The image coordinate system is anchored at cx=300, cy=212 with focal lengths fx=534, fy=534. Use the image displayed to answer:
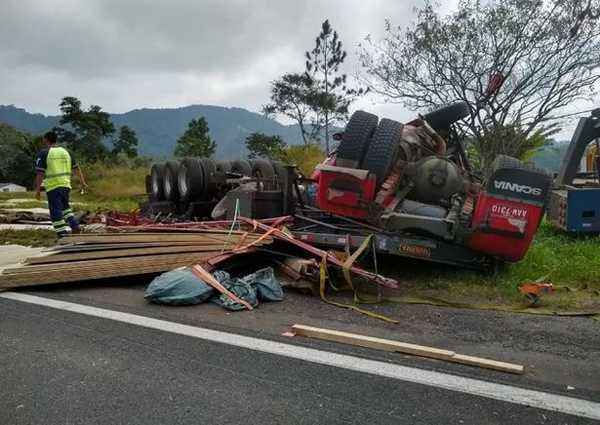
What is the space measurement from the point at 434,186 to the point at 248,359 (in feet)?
10.3

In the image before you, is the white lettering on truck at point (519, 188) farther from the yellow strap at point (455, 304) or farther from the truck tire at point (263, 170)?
the truck tire at point (263, 170)

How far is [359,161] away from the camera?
18.3ft

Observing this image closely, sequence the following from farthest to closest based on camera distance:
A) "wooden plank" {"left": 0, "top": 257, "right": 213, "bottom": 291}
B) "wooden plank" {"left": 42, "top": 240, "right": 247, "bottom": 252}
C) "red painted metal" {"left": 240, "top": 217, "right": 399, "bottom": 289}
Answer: "wooden plank" {"left": 42, "top": 240, "right": 247, "bottom": 252}
"wooden plank" {"left": 0, "top": 257, "right": 213, "bottom": 291}
"red painted metal" {"left": 240, "top": 217, "right": 399, "bottom": 289}

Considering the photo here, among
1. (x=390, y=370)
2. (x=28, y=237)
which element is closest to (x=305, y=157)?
(x=28, y=237)

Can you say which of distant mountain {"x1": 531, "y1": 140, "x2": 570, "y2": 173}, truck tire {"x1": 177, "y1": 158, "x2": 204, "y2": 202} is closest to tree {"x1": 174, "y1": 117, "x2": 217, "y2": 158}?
distant mountain {"x1": 531, "y1": 140, "x2": 570, "y2": 173}

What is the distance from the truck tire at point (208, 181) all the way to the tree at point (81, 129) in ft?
165

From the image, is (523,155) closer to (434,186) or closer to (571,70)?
(571,70)

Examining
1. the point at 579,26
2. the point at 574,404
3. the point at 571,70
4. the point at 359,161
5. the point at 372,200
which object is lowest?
the point at 574,404

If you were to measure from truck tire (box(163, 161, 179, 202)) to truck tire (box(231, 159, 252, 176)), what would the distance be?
1.16 metres

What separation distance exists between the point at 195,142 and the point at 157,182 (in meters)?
35.6

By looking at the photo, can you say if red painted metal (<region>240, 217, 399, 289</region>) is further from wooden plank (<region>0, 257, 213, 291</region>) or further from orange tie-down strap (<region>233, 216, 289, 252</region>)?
wooden plank (<region>0, 257, 213, 291</region>)

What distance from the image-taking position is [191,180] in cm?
820

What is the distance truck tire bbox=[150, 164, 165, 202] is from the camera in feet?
29.9

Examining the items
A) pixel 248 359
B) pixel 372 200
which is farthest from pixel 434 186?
pixel 248 359
